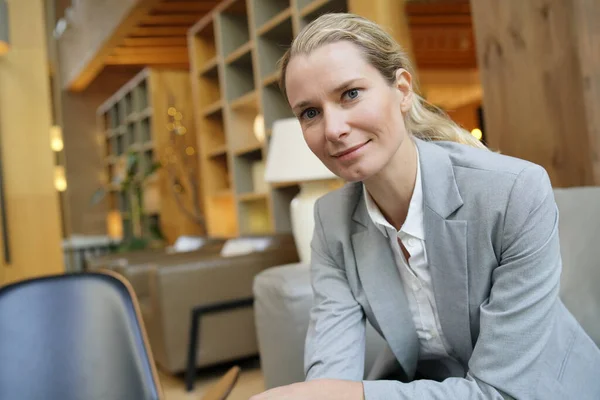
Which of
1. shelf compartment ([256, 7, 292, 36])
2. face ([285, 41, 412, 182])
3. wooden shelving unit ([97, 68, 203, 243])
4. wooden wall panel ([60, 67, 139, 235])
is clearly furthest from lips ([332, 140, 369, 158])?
wooden wall panel ([60, 67, 139, 235])

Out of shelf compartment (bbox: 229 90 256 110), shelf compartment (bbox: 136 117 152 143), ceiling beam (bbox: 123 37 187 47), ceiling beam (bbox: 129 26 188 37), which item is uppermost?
ceiling beam (bbox: 123 37 187 47)

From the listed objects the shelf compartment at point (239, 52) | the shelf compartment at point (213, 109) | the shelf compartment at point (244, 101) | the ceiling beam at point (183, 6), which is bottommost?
the shelf compartment at point (244, 101)

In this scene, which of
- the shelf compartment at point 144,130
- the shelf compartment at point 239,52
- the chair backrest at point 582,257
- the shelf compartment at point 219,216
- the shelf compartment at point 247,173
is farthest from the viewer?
the shelf compartment at point 144,130

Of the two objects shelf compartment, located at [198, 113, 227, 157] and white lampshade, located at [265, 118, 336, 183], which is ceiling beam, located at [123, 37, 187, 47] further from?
white lampshade, located at [265, 118, 336, 183]

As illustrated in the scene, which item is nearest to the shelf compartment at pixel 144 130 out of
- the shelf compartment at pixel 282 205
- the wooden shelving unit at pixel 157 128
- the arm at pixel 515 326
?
the wooden shelving unit at pixel 157 128

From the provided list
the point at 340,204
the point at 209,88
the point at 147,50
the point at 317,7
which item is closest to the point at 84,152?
the point at 147,50

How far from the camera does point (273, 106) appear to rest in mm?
4273

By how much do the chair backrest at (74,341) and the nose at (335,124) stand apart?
0.75 meters

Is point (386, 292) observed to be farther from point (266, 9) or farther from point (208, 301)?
point (266, 9)

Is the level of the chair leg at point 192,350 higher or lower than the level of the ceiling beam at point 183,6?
lower

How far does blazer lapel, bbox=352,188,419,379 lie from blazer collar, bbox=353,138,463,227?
0.51ft

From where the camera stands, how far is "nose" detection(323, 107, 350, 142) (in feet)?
3.17

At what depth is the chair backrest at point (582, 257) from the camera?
1353 millimetres

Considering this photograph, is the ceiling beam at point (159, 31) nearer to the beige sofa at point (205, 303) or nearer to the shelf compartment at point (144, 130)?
the shelf compartment at point (144, 130)
